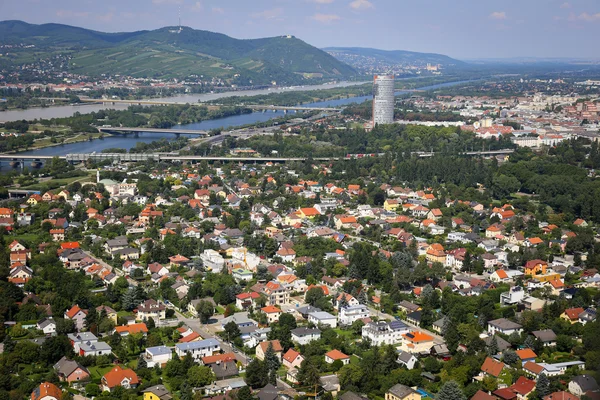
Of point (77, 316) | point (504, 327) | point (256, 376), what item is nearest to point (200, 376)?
point (256, 376)

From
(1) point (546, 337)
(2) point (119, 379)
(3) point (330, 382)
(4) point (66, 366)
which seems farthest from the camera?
(1) point (546, 337)

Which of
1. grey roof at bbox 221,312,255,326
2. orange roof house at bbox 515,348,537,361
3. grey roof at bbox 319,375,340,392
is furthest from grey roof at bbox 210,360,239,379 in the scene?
orange roof house at bbox 515,348,537,361

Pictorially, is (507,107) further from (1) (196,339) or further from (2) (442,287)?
(1) (196,339)

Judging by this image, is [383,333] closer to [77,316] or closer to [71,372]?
[71,372]

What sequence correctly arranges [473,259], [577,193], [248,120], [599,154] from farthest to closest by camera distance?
1. [248,120]
2. [599,154]
3. [577,193]
4. [473,259]

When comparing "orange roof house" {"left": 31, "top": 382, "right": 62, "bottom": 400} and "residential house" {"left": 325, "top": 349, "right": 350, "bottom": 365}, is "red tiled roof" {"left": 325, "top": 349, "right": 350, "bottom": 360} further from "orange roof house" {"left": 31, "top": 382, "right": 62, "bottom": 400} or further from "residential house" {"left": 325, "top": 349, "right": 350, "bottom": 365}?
"orange roof house" {"left": 31, "top": 382, "right": 62, "bottom": 400}

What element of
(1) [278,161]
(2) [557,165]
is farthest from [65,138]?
(2) [557,165]
